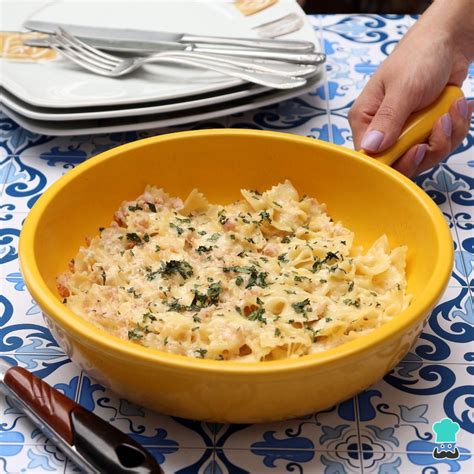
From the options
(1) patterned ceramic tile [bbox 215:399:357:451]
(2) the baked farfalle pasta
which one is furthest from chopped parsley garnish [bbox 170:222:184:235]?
(1) patterned ceramic tile [bbox 215:399:357:451]

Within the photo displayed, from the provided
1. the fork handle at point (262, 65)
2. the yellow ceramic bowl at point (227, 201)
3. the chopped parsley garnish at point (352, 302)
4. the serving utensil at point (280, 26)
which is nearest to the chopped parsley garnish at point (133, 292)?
the yellow ceramic bowl at point (227, 201)

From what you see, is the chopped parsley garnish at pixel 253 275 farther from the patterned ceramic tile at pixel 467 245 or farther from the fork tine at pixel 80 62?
the fork tine at pixel 80 62

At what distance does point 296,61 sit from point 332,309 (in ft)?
2.91

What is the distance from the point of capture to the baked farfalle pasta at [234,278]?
1.27 m

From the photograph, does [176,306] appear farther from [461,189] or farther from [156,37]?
[156,37]

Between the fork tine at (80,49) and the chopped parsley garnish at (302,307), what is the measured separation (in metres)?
0.99

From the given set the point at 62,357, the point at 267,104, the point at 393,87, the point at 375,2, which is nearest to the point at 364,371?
the point at 62,357

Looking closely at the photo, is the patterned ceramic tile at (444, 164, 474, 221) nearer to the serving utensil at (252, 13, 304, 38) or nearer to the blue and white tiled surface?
the blue and white tiled surface

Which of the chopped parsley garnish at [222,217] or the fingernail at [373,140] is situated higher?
the fingernail at [373,140]

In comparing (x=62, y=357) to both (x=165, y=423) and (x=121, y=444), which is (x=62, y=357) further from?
(x=121, y=444)

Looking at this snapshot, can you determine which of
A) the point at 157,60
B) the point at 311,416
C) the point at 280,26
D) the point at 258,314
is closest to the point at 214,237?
the point at 258,314

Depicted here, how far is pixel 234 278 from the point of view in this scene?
1.40m

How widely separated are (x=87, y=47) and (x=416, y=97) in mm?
858

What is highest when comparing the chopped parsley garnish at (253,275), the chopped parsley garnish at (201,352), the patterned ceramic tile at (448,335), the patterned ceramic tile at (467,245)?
the chopped parsley garnish at (201,352)
